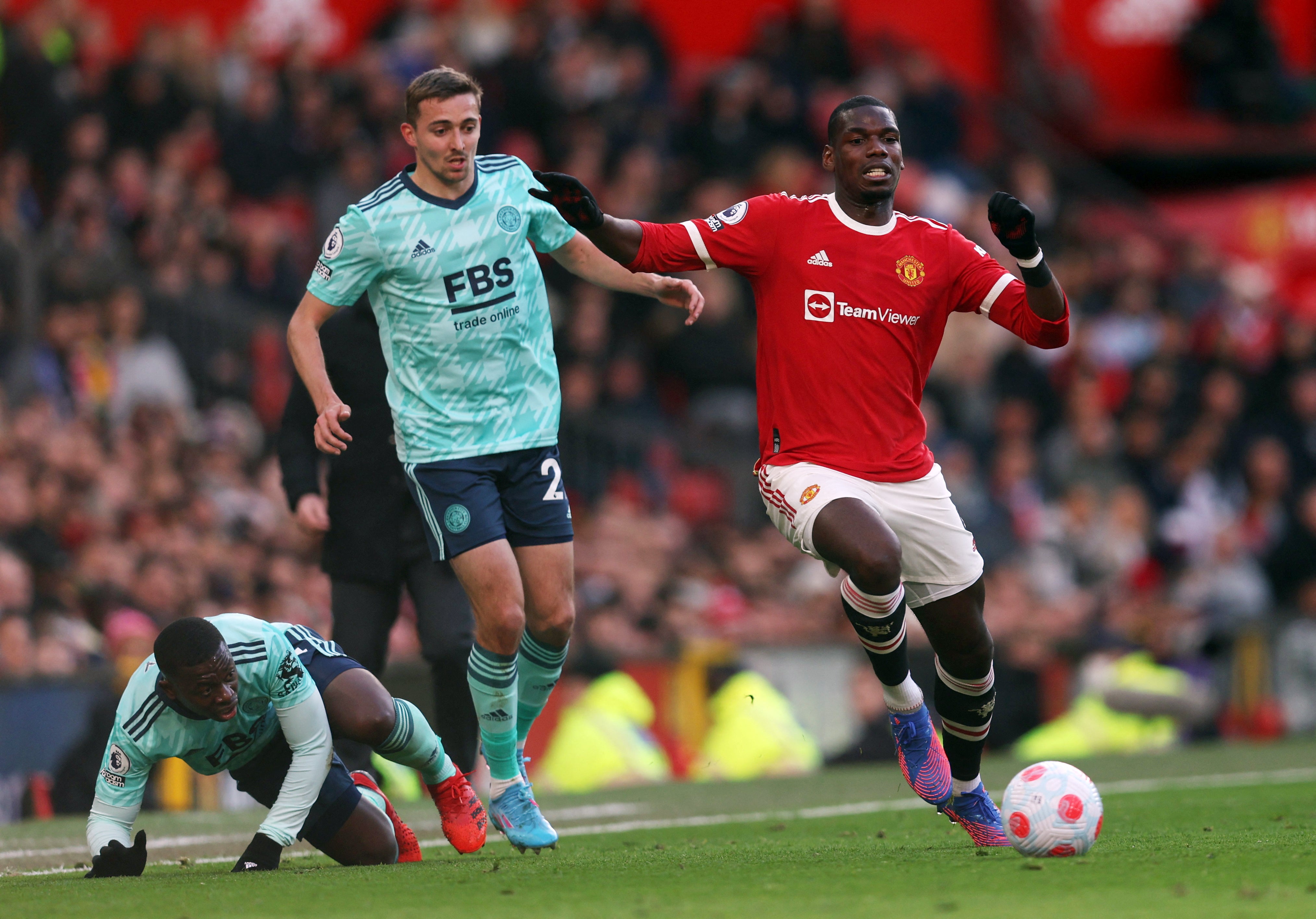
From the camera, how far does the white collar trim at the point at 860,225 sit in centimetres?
677

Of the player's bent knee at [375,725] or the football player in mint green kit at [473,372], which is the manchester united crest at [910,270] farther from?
the player's bent knee at [375,725]

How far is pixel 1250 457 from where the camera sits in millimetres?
16844

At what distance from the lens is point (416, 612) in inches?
323

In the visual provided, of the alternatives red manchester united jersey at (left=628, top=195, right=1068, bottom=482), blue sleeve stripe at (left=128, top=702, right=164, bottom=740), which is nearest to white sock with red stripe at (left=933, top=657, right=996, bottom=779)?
red manchester united jersey at (left=628, top=195, right=1068, bottom=482)

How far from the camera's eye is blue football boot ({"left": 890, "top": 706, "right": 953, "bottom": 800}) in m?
6.71

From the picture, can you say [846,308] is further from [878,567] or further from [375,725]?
[375,725]

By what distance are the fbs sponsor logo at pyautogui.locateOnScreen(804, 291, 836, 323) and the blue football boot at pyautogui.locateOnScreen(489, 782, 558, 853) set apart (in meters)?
1.91

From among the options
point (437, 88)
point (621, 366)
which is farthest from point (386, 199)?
point (621, 366)

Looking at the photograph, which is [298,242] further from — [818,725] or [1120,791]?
[1120,791]

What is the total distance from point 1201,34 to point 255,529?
1479cm

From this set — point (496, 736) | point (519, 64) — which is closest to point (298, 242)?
point (519, 64)

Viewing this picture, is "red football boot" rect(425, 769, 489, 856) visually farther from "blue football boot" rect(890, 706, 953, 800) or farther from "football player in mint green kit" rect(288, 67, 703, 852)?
"blue football boot" rect(890, 706, 953, 800)

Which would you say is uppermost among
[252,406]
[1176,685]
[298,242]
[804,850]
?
[298,242]

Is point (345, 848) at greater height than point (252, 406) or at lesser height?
lesser
